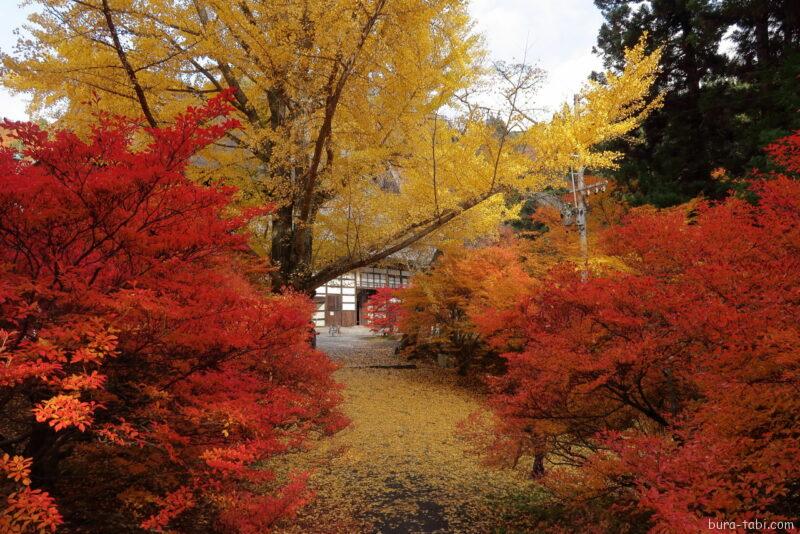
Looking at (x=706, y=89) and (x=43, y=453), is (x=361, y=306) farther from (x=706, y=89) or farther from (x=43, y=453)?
(x=43, y=453)

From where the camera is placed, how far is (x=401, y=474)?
20.3 feet

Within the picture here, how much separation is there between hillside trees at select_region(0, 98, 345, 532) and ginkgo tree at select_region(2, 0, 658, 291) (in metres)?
2.99

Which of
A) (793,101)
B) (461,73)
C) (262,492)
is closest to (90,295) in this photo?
(262,492)

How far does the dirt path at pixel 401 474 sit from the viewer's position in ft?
16.1

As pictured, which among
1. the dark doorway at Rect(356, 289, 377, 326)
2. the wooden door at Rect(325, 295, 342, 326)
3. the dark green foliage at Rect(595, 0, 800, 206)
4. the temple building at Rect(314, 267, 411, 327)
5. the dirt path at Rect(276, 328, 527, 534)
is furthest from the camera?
the dark doorway at Rect(356, 289, 377, 326)

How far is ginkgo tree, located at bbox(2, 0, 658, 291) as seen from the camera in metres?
5.67

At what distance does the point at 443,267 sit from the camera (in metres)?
12.0

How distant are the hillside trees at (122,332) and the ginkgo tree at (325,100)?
299cm

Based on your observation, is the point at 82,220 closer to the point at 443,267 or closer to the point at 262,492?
the point at 262,492

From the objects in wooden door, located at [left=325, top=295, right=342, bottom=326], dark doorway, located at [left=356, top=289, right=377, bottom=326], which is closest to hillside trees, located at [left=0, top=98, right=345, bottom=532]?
wooden door, located at [left=325, top=295, right=342, bottom=326]

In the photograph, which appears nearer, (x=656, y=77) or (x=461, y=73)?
(x=461, y=73)

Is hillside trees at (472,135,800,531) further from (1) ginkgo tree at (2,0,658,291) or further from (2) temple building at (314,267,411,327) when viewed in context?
(2) temple building at (314,267,411,327)

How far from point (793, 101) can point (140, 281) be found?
1068cm

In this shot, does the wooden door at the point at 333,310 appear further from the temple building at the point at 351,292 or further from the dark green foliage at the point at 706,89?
the dark green foliage at the point at 706,89
